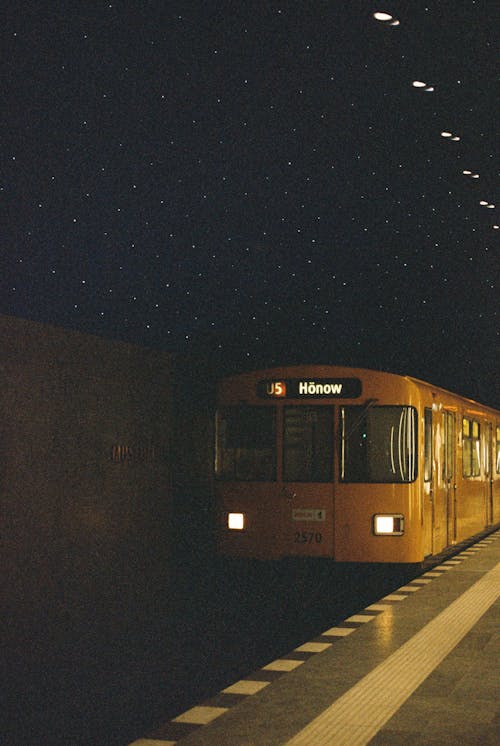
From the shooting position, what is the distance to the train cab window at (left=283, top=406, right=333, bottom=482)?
548 inches

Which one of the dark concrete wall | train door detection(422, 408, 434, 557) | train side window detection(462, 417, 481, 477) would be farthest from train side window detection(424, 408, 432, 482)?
train side window detection(462, 417, 481, 477)

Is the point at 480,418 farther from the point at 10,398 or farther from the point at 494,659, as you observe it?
the point at 494,659

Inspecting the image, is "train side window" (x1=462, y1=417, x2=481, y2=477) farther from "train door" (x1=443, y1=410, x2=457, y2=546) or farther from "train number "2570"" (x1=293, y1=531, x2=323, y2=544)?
"train number "2570"" (x1=293, y1=531, x2=323, y2=544)

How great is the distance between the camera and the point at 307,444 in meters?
14.0

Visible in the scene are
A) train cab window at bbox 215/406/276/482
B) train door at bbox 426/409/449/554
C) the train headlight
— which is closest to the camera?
the train headlight

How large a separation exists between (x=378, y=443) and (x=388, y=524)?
3.14 ft

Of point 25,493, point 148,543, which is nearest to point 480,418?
point 148,543

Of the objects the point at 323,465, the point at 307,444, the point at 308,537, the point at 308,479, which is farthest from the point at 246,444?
the point at 308,537

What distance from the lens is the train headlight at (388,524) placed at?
44.9 ft

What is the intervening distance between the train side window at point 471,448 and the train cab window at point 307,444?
5.58 metres

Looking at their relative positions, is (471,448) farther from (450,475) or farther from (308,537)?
(308,537)

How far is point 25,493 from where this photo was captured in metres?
12.1

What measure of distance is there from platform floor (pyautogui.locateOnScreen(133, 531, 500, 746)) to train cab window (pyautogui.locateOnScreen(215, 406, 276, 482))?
3097mm

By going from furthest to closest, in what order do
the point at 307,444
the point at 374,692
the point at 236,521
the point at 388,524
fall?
the point at 236,521, the point at 307,444, the point at 388,524, the point at 374,692
